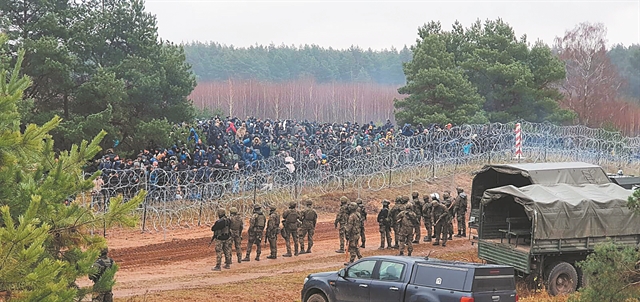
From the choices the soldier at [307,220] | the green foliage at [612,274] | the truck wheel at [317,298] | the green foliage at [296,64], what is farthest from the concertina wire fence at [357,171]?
the green foliage at [296,64]

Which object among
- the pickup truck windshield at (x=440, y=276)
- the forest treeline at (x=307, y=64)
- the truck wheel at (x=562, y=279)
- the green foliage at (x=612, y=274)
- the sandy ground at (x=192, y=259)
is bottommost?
the sandy ground at (x=192, y=259)

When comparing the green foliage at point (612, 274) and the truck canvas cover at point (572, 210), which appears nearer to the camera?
the green foliage at point (612, 274)

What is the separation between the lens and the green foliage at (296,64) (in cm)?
10175

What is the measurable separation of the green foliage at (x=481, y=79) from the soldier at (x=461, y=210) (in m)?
17.8

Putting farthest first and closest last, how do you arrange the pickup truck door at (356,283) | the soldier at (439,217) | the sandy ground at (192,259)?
the soldier at (439,217), the sandy ground at (192,259), the pickup truck door at (356,283)

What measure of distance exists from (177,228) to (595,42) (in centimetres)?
5234

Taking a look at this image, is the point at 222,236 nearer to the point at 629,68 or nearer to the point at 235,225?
the point at 235,225

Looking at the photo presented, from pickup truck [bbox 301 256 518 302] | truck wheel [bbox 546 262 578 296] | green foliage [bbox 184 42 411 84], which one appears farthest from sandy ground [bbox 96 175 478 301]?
green foliage [bbox 184 42 411 84]

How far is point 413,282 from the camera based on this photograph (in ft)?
38.1

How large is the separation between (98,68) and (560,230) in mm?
20355

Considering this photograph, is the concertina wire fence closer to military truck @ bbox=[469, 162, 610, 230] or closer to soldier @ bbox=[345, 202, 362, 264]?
soldier @ bbox=[345, 202, 362, 264]

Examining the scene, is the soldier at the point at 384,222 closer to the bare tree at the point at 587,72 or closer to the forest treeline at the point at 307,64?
the bare tree at the point at 587,72

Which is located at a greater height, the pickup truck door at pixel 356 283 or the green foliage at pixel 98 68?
the green foliage at pixel 98 68

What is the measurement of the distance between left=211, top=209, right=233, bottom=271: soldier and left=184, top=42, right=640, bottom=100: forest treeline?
76.7 meters
